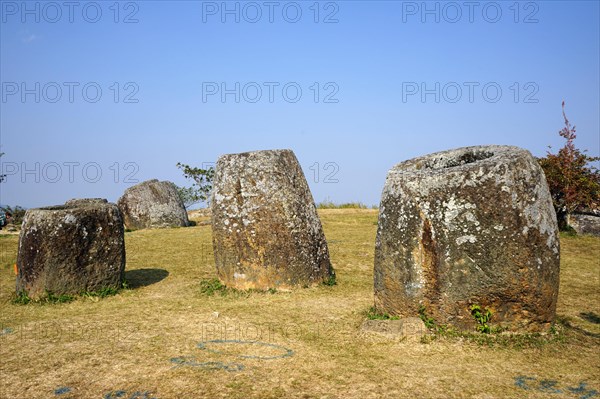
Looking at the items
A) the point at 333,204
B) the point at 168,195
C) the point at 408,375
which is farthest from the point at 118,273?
the point at 333,204

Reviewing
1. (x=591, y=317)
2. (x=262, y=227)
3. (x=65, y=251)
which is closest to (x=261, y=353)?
(x=262, y=227)

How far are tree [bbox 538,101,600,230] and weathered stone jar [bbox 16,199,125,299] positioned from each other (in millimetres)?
15418

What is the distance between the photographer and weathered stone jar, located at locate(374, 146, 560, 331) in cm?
652

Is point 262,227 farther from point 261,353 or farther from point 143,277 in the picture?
point 261,353

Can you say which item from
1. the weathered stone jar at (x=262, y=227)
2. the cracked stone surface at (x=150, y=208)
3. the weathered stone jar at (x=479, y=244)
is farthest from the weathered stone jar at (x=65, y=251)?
the cracked stone surface at (x=150, y=208)

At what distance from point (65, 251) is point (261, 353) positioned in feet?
16.4

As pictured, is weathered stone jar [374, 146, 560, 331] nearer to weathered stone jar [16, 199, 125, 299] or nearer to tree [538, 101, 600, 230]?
weathered stone jar [16, 199, 125, 299]

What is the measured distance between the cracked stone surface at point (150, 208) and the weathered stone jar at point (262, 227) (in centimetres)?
1090

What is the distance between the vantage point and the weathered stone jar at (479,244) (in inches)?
257

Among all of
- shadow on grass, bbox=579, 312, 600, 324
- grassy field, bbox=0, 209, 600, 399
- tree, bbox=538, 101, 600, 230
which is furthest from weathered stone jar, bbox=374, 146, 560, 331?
tree, bbox=538, 101, 600, 230

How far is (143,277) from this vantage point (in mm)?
11570

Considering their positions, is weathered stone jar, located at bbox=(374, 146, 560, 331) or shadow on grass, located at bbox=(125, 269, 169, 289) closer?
weathered stone jar, located at bbox=(374, 146, 560, 331)

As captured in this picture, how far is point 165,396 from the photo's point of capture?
16.6 ft

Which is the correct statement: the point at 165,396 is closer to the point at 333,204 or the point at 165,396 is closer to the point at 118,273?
the point at 118,273
